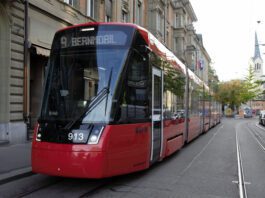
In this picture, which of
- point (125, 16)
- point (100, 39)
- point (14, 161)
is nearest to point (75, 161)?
point (100, 39)

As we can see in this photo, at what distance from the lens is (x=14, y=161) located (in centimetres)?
950

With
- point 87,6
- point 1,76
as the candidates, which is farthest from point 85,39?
point 87,6

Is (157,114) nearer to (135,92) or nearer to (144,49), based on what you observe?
(135,92)

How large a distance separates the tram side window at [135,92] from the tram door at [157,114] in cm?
54

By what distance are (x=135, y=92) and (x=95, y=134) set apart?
1.37 m

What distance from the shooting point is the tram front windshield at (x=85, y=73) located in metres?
6.99

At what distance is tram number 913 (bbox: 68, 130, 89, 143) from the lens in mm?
6707

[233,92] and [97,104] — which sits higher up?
[233,92]

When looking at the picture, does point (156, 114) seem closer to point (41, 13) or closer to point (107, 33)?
point (107, 33)

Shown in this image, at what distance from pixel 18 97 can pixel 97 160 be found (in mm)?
8380

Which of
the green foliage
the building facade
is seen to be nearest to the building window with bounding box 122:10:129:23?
the building facade

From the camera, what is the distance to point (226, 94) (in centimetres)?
8106

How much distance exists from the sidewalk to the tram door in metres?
2.81

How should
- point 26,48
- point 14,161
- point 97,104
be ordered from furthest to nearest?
point 26,48
point 14,161
point 97,104
